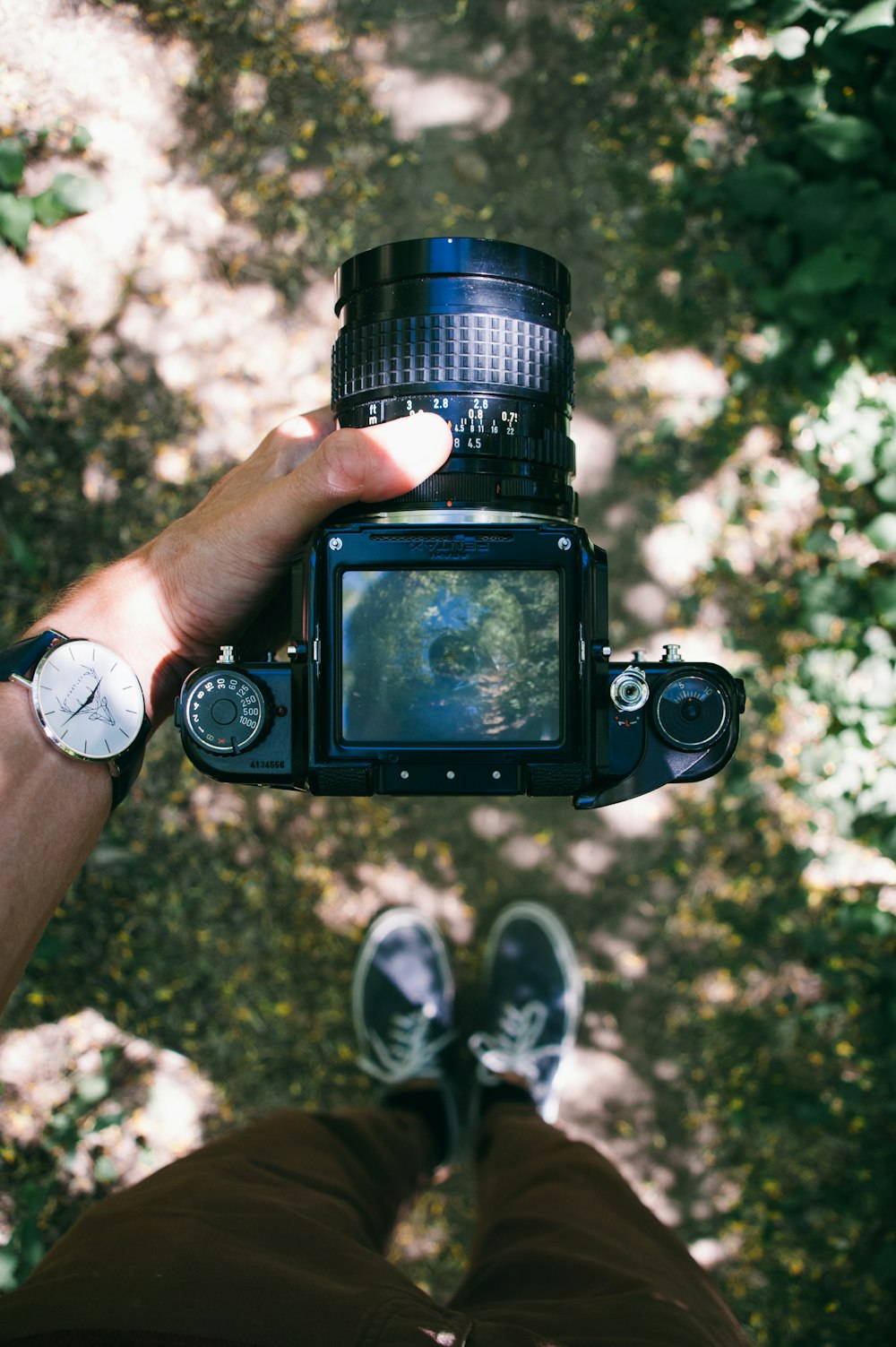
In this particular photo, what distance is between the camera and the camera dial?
1310 millimetres

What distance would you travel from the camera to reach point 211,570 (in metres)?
1.47

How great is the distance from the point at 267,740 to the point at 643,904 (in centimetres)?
157

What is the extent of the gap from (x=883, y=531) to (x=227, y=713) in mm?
1786

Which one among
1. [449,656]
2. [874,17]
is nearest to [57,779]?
[449,656]

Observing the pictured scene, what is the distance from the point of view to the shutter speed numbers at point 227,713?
1.29 m

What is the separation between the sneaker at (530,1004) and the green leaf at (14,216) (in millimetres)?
2143

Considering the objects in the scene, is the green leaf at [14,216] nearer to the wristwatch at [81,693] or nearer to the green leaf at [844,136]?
the wristwatch at [81,693]

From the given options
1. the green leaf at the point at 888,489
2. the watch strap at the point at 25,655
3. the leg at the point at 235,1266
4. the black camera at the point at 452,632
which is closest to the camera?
the leg at the point at 235,1266

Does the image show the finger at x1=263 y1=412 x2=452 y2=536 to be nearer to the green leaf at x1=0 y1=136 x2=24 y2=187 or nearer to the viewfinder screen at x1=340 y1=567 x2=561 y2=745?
the viewfinder screen at x1=340 y1=567 x2=561 y2=745

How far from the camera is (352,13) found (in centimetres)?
253

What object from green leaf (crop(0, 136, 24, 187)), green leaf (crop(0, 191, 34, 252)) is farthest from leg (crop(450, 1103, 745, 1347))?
green leaf (crop(0, 136, 24, 187))

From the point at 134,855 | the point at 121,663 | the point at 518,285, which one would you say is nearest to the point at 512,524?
the point at 518,285

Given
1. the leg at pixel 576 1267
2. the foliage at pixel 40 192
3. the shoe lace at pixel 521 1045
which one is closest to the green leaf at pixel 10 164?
the foliage at pixel 40 192

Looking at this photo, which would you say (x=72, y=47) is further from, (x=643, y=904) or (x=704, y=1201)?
(x=704, y=1201)
